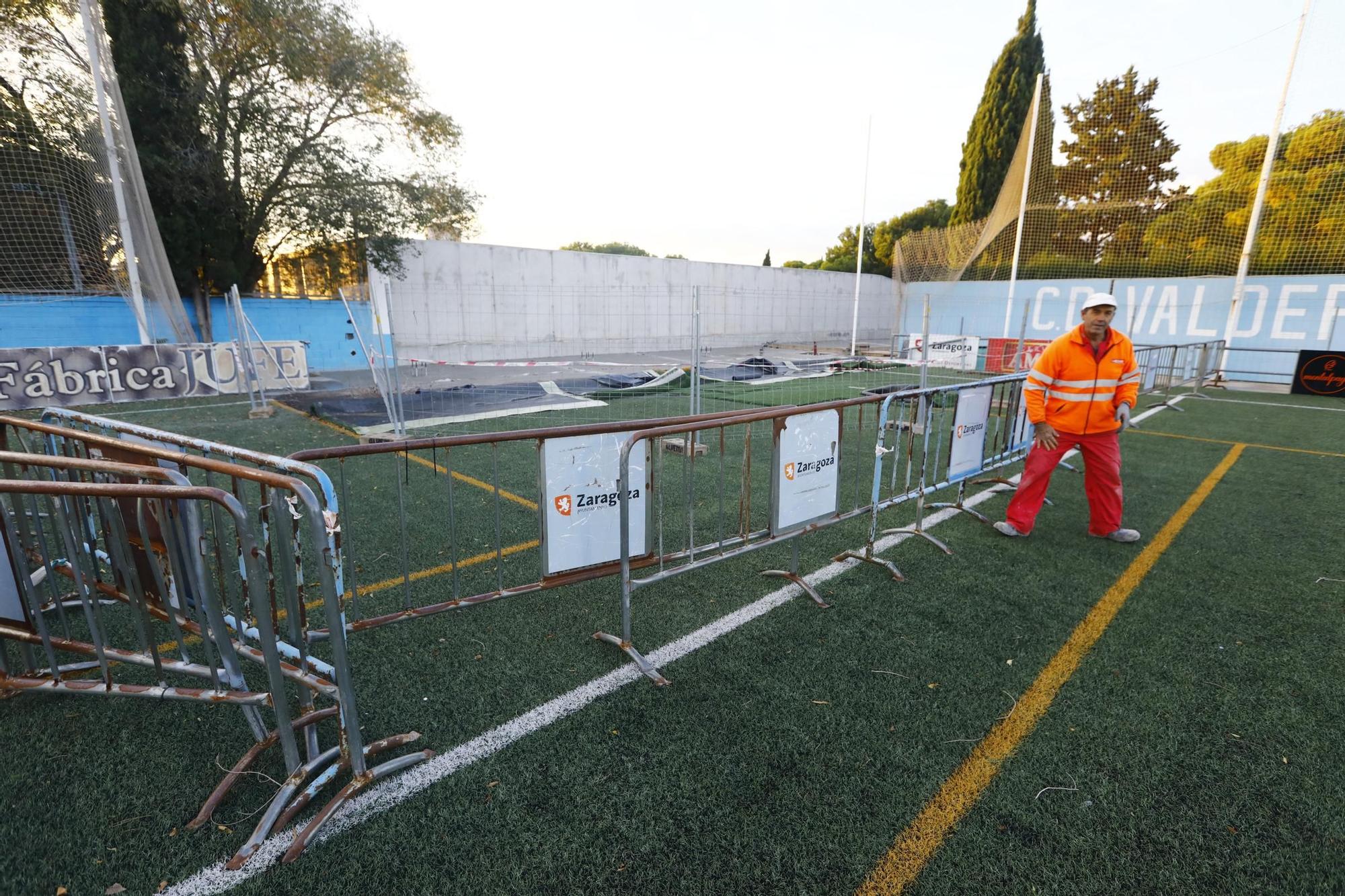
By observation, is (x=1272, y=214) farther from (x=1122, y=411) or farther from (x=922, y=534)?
(x=922, y=534)

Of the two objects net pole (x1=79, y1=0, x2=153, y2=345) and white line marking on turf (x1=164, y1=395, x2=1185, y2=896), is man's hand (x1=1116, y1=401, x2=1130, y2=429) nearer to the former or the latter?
white line marking on turf (x1=164, y1=395, x2=1185, y2=896)

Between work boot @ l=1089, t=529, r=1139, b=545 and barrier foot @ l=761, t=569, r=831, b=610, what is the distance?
2919 mm

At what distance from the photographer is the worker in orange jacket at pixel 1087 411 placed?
4848 millimetres

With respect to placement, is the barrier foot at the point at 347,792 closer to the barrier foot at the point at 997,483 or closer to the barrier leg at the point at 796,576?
the barrier leg at the point at 796,576

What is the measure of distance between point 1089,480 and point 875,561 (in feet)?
7.15

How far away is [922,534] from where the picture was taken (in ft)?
16.9

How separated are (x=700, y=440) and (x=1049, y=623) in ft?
18.2

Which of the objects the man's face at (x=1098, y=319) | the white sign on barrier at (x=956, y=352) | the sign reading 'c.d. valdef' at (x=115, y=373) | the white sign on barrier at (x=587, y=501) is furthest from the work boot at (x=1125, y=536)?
the sign reading 'c.d. valdef' at (x=115, y=373)

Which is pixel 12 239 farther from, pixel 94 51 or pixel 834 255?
pixel 834 255

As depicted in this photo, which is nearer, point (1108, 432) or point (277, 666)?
point (277, 666)

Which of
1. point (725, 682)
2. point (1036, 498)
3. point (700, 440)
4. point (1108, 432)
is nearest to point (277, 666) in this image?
point (725, 682)

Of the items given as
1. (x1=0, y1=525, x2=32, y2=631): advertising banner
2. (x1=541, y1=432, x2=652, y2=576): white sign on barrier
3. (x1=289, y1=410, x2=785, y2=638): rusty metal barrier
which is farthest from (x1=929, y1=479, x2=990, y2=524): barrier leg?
(x1=0, y1=525, x2=32, y2=631): advertising banner

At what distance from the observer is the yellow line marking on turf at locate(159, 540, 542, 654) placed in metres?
3.83

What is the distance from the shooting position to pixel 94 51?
34.8 ft
